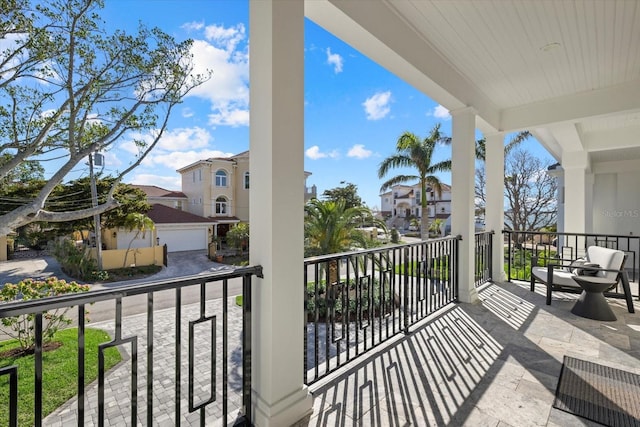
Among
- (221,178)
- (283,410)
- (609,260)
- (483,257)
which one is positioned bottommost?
(283,410)

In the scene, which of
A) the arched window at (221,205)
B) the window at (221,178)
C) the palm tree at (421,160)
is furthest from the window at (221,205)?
the palm tree at (421,160)

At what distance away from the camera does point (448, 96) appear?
3.40 meters

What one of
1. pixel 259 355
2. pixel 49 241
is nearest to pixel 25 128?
pixel 259 355

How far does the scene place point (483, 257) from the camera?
468cm

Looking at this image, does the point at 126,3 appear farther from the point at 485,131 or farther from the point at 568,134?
the point at 568,134

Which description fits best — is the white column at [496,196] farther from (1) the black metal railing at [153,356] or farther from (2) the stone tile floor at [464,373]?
(1) the black metal railing at [153,356]

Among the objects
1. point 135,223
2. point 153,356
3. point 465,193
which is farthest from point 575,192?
point 135,223

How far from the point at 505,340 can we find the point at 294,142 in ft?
8.56

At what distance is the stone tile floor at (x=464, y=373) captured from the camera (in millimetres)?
1696

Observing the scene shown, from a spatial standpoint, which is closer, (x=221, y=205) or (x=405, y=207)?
(x=221, y=205)

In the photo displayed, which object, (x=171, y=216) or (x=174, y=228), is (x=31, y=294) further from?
(x=171, y=216)

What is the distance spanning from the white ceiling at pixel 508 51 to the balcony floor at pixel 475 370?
2.48 m

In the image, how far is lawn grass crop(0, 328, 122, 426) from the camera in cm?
312

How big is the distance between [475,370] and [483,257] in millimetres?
2940
